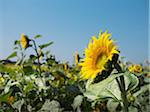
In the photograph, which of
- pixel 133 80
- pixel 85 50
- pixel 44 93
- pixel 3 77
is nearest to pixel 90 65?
pixel 85 50

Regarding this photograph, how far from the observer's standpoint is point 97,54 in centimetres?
109

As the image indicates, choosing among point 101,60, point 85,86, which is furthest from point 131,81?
point 85,86

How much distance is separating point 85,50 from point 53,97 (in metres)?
0.88

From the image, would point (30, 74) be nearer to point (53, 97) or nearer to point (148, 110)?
point (53, 97)

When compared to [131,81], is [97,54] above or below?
above

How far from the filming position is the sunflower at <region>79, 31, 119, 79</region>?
1007 mm

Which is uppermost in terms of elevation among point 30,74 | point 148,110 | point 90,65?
point 30,74

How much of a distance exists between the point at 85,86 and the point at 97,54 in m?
0.42

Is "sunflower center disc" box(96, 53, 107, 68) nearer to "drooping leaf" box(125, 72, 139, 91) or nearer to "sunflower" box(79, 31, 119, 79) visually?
"sunflower" box(79, 31, 119, 79)

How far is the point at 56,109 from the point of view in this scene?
1551 mm

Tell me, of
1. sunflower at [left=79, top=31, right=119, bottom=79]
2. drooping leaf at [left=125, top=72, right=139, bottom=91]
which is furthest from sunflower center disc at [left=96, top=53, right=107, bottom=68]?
drooping leaf at [left=125, top=72, right=139, bottom=91]

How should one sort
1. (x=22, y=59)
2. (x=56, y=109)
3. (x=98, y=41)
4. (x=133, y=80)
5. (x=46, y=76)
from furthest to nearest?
(x=22, y=59)
(x=46, y=76)
(x=56, y=109)
(x=98, y=41)
(x=133, y=80)

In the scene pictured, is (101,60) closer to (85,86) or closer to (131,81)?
(131,81)

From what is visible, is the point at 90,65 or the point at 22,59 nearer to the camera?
the point at 90,65
